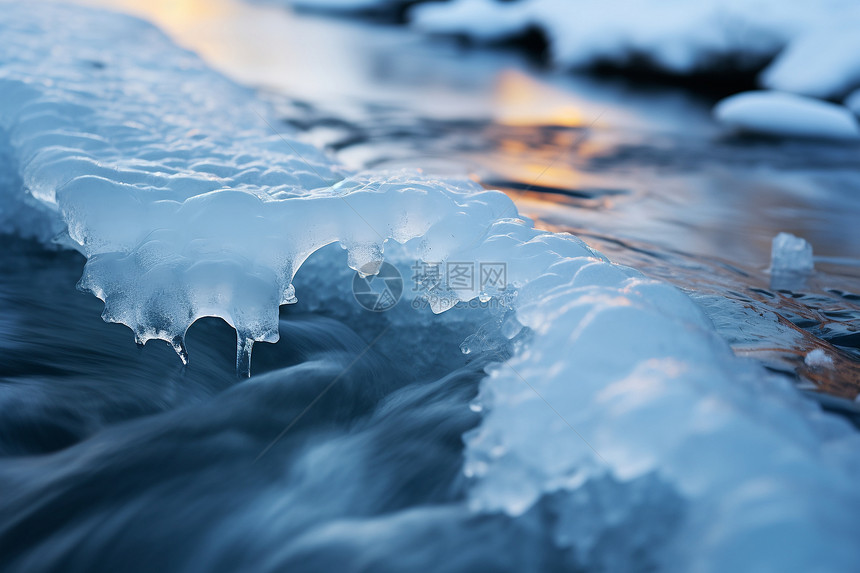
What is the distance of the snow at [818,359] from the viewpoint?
173cm

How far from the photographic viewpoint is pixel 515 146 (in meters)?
5.36

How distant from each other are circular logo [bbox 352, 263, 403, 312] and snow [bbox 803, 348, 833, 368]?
1281 millimetres

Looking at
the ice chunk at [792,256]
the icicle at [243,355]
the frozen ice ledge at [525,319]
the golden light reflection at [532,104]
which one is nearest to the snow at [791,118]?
the golden light reflection at [532,104]

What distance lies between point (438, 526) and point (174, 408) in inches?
34.5

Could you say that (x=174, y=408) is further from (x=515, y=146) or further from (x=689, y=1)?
(x=689, y=1)

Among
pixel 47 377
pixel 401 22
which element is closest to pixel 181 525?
pixel 47 377

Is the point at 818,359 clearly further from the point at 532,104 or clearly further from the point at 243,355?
the point at 532,104

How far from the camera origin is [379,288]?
7.23 ft

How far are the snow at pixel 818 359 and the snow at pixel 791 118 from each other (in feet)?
17.5

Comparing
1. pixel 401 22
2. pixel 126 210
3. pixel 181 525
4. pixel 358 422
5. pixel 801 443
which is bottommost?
pixel 181 525

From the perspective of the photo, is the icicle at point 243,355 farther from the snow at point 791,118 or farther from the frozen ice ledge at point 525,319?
the snow at point 791,118

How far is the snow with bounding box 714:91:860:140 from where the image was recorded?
6.16 m

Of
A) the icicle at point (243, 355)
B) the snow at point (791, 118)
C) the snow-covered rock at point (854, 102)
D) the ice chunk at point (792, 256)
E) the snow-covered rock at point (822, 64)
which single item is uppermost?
the snow-covered rock at point (822, 64)

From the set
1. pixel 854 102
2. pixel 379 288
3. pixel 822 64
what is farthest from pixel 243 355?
pixel 822 64
